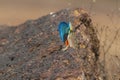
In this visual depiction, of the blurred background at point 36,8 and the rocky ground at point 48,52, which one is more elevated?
the blurred background at point 36,8

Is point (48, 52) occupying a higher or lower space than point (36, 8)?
lower

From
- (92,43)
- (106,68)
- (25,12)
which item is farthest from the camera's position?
(25,12)

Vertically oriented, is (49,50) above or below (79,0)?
below

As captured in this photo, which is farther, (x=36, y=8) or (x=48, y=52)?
(x=36, y=8)

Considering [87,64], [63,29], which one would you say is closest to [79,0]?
→ [87,64]

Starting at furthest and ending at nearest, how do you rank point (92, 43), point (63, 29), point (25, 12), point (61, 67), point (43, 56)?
point (25, 12) < point (92, 43) < point (43, 56) < point (61, 67) < point (63, 29)

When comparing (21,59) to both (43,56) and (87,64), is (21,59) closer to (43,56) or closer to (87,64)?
(43,56)

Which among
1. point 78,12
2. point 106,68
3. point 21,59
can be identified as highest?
point 78,12

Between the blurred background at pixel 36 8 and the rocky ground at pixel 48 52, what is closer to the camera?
the rocky ground at pixel 48 52
